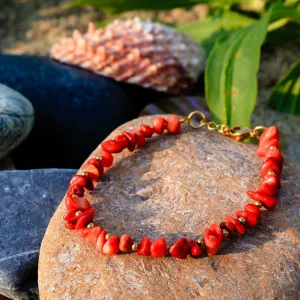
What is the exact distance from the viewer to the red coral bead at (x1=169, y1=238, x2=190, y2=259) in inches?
59.0

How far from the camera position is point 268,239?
1607 mm

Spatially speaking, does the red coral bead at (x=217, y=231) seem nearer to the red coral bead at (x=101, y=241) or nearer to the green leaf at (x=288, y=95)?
the red coral bead at (x=101, y=241)

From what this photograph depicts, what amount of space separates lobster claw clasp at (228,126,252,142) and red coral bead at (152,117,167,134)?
0.30m

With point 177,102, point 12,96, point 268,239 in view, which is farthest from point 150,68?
point 268,239

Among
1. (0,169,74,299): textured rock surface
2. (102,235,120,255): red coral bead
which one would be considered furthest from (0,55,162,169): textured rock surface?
(102,235,120,255): red coral bead

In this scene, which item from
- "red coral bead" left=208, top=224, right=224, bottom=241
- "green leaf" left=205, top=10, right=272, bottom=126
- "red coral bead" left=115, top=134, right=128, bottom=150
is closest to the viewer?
"red coral bead" left=208, top=224, right=224, bottom=241

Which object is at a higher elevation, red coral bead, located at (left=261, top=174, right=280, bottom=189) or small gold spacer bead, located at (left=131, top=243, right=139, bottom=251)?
red coral bead, located at (left=261, top=174, right=280, bottom=189)

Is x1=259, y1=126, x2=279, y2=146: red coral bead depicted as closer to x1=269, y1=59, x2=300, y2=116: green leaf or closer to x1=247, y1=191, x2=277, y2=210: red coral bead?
x1=247, y1=191, x2=277, y2=210: red coral bead

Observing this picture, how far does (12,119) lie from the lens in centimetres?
214

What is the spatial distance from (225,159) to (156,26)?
1.31 meters

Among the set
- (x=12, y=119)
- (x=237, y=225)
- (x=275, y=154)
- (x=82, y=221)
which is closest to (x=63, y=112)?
(x=12, y=119)

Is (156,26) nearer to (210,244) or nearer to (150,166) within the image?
(150,166)

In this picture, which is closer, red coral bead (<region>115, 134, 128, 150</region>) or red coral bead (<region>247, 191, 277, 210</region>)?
red coral bead (<region>247, 191, 277, 210</region>)

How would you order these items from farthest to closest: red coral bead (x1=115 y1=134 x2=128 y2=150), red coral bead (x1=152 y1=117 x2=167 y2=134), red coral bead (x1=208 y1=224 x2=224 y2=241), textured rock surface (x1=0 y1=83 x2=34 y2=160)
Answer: textured rock surface (x1=0 y1=83 x2=34 y2=160) < red coral bead (x1=152 y1=117 x2=167 y2=134) < red coral bead (x1=115 y1=134 x2=128 y2=150) < red coral bead (x1=208 y1=224 x2=224 y2=241)
